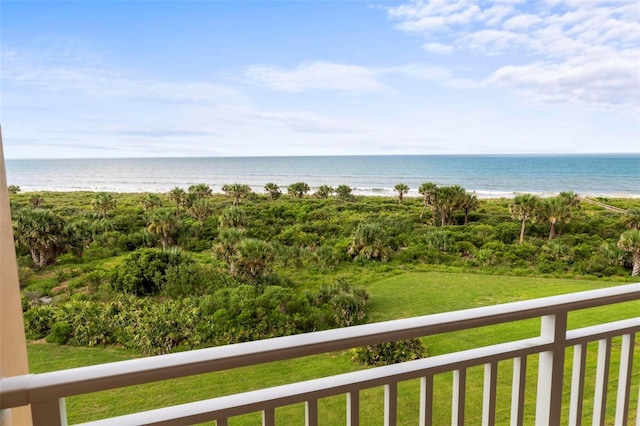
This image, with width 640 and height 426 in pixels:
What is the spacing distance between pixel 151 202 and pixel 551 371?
605cm

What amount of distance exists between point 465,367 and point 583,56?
6139mm

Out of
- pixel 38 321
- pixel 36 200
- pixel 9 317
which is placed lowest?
pixel 38 321

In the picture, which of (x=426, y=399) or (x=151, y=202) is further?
(x=151, y=202)

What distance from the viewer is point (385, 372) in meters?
0.84

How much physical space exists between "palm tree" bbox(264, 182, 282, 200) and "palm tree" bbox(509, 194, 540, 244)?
14.0ft

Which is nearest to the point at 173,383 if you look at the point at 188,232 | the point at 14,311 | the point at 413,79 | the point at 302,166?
the point at 188,232

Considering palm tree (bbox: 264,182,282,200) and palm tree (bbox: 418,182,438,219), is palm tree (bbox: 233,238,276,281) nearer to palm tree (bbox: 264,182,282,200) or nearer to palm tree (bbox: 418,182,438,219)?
palm tree (bbox: 264,182,282,200)

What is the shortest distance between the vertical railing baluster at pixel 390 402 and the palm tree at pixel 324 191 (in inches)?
277

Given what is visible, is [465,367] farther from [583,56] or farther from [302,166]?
[302,166]

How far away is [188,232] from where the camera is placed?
6133 millimetres

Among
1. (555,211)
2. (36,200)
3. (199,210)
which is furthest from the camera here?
(555,211)

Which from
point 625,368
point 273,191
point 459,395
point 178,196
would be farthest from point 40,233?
point 625,368

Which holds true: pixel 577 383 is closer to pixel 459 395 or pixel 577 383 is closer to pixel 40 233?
pixel 459 395

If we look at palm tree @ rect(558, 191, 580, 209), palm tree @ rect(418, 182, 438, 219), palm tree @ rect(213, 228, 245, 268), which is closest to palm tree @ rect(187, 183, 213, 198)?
palm tree @ rect(213, 228, 245, 268)
